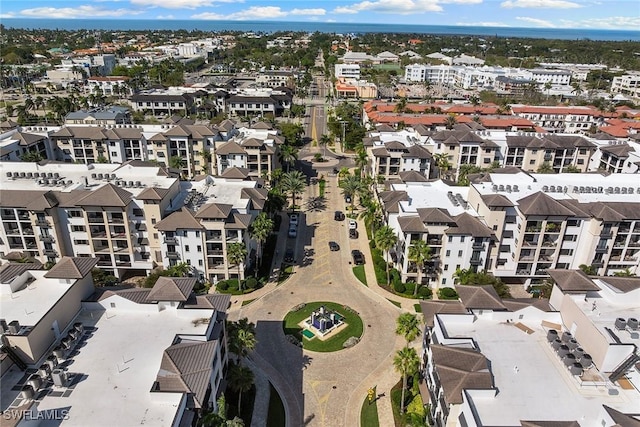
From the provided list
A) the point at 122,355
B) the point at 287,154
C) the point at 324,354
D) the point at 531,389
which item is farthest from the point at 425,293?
the point at 287,154

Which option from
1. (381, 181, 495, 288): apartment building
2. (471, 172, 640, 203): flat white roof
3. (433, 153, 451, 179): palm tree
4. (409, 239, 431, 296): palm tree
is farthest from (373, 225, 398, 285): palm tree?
(433, 153, 451, 179): palm tree

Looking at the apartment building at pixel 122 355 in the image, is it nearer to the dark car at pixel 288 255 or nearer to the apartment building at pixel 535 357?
the apartment building at pixel 535 357

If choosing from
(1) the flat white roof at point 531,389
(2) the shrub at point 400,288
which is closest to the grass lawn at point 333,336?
(2) the shrub at point 400,288

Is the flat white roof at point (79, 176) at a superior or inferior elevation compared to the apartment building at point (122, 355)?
superior

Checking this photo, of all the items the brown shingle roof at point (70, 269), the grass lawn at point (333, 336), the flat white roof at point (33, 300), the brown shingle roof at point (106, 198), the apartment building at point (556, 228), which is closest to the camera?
the flat white roof at point (33, 300)

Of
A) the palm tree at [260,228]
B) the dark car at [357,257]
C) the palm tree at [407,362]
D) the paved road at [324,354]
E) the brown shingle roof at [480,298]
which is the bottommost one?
the paved road at [324,354]

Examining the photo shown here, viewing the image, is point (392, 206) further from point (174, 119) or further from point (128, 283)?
point (174, 119)

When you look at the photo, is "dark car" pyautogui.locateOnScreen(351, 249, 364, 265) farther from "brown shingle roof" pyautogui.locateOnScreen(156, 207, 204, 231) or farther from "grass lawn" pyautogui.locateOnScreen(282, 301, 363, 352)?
"brown shingle roof" pyautogui.locateOnScreen(156, 207, 204, 231)
